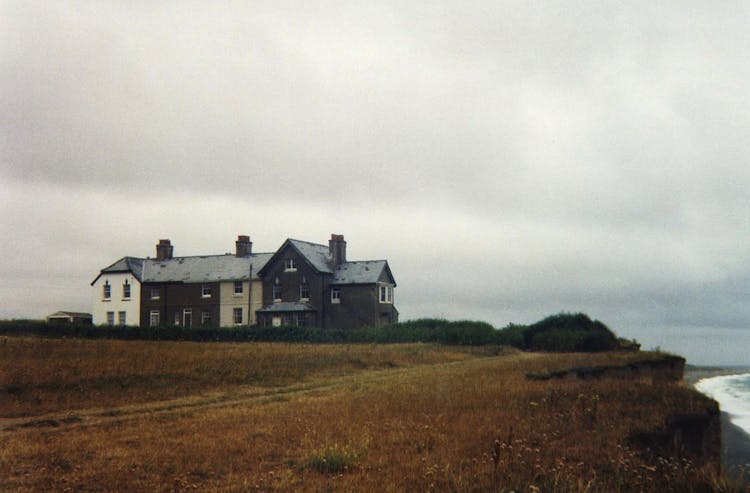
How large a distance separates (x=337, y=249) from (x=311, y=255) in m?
3.59

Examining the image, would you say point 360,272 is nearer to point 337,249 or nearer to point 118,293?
point 337,249

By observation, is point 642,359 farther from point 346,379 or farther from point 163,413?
point 163,413

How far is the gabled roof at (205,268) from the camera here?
67.7 meters

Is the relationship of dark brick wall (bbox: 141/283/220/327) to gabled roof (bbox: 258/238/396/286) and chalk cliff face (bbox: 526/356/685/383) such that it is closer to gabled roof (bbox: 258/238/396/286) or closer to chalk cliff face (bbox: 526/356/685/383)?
gabled roof (bbox: 258/238/396/286)

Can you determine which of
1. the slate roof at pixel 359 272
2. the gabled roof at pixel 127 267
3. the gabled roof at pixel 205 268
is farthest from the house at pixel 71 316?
the slate roof at pixel 359 272

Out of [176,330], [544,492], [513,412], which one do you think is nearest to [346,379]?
[513,412]

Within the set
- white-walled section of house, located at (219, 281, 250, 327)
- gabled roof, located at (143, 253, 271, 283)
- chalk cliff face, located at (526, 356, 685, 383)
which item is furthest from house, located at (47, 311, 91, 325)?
chalk cliff face, located at (526, 356, 685, 383)

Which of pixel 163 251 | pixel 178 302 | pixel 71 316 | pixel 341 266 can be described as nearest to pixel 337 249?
pixel 341 266

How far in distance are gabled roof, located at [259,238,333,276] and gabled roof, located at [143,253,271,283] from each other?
125 inches

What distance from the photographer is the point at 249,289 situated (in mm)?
66750

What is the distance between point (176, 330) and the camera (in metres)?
51.9

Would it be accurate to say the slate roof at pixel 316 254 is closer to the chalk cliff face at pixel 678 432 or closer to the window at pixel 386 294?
the window at pixel 386 294

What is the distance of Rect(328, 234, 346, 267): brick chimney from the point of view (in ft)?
222

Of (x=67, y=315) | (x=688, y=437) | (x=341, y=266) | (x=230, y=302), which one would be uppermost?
(x=341, y=266)
